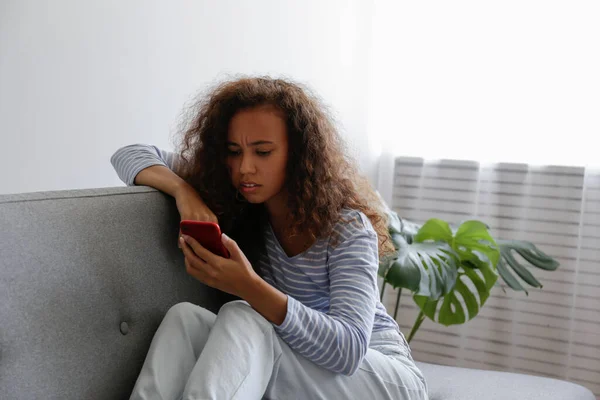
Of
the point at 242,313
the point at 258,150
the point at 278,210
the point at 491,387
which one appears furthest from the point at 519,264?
the point at 242,313

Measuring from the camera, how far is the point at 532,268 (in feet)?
8.88

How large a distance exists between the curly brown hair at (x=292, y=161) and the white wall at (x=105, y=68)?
30cm

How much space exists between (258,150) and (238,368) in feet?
1.39

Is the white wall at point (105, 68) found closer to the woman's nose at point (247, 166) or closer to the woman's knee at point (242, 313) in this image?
the woman's nose at point (247, 166)

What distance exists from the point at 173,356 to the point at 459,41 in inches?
75.9

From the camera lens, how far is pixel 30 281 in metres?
1.08

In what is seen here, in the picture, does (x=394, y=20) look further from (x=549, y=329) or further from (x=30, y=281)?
(x=30, y=281)

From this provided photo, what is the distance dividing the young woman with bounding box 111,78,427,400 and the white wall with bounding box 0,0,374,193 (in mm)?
198

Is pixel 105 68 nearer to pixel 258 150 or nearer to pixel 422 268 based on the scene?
pixel 258 150

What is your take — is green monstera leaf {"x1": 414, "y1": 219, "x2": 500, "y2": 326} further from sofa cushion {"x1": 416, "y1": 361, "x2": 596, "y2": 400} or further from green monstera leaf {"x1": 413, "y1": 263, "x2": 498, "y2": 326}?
sofa cushion {"x1": 416, "y1": 361, "x2": 596, "y2": 400}

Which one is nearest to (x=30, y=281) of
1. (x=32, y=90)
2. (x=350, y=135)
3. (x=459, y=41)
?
(x=32, y=90)

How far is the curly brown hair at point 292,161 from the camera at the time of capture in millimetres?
1408

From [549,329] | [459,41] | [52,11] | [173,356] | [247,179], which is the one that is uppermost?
[459,41]

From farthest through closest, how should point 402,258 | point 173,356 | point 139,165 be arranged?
point 402,258 → point 139,165 → point 173,356
